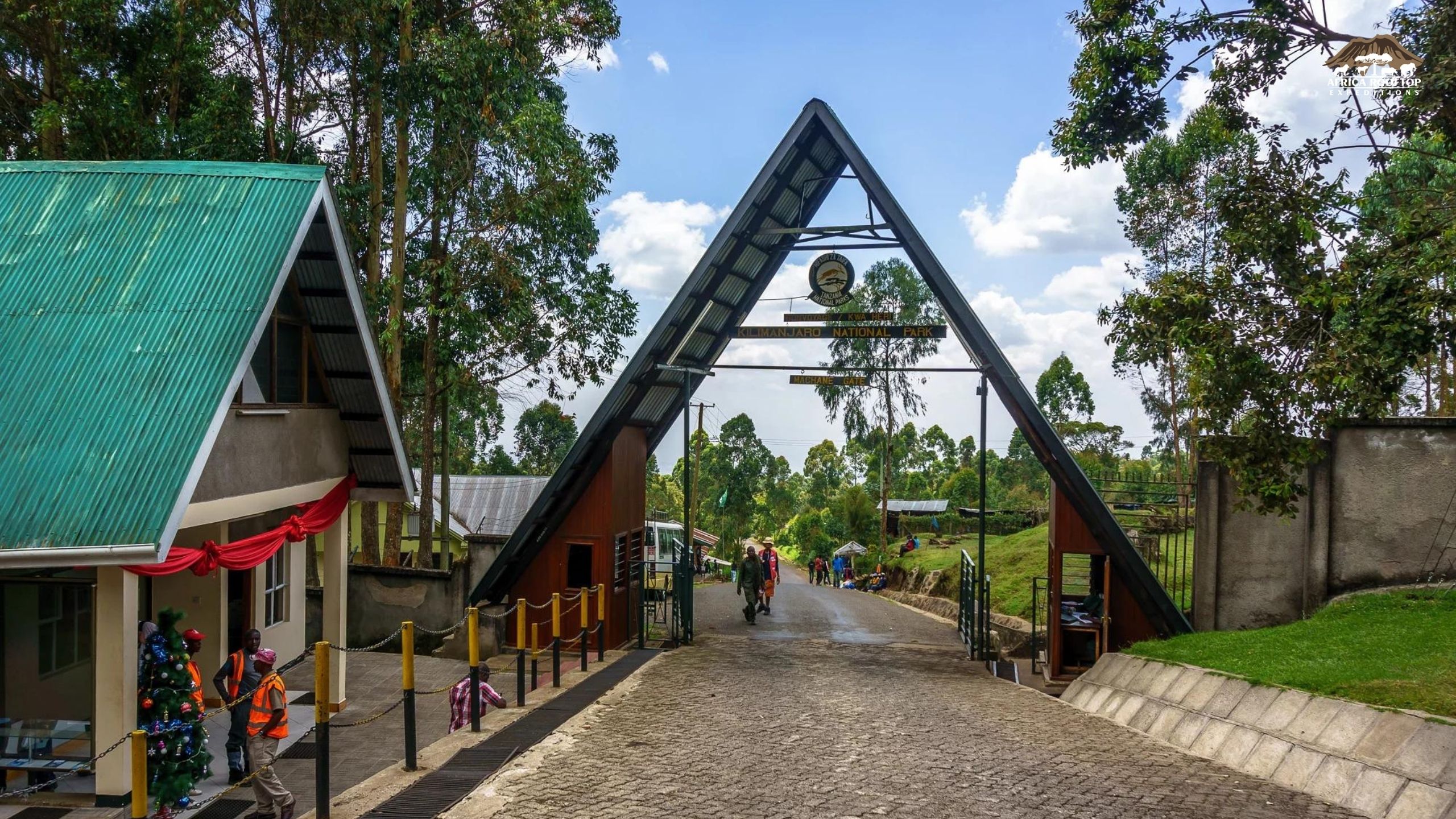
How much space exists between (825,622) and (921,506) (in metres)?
42.7

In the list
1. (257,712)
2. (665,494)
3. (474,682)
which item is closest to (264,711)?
(257,712)

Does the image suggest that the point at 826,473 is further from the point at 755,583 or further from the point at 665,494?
the point at 755,583

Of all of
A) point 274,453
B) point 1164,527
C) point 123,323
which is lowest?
point 1164,527

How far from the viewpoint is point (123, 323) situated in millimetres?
9164

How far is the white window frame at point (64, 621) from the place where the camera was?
946 centimetres

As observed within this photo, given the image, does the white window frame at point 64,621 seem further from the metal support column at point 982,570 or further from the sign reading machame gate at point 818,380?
the metal support column at point 982,570

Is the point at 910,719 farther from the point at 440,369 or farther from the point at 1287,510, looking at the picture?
the point at 440,369

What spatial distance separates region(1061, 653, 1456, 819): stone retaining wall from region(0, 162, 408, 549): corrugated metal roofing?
859cm

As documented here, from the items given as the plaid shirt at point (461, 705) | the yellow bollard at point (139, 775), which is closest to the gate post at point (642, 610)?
the plaid shirt at point (461, 705)

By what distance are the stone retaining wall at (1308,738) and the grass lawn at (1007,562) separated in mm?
8006

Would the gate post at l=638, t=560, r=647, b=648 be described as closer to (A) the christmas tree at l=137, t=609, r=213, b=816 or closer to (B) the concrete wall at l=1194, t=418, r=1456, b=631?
(B) the concrete wall at l=1194, t=418, r=1456, b=631

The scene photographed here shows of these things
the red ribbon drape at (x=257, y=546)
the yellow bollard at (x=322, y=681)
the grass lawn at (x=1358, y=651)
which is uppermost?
the red ribbon drape at (x=257, y=546)

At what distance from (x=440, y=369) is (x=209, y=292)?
1449 cm

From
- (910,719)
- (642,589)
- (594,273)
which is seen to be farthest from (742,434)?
(910,719)
